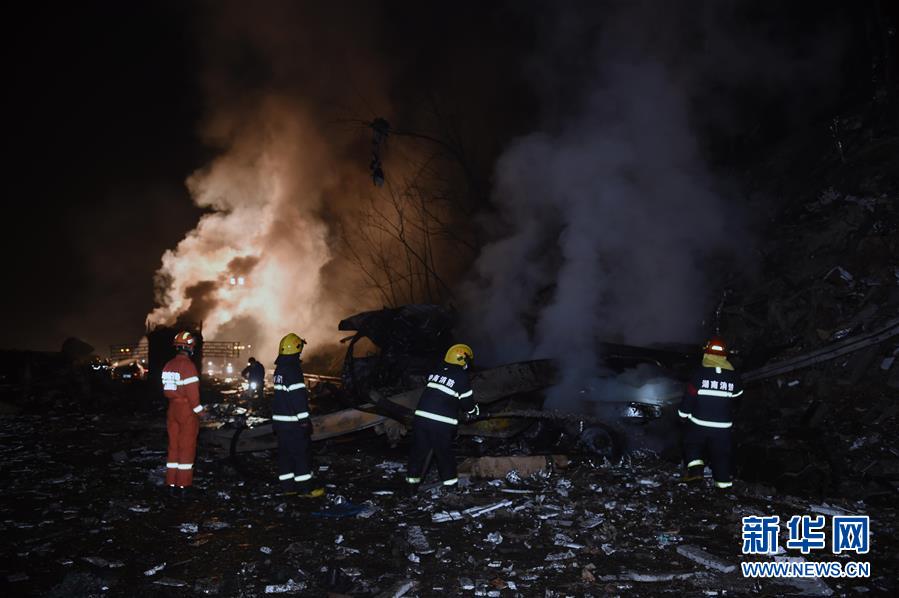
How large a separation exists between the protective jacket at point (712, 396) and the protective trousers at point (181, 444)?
516 centimetres

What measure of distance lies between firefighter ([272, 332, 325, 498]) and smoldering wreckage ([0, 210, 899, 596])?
231 mm

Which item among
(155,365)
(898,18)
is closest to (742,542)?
(898,18)

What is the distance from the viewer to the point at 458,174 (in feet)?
65.1

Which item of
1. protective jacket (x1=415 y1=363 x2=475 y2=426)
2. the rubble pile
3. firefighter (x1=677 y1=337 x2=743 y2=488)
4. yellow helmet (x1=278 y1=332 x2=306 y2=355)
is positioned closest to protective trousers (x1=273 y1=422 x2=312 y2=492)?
yellow helmet (x1=278 y1=332 x2=306 y2=355)

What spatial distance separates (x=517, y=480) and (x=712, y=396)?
2.21 m

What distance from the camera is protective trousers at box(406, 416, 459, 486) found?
5.89m

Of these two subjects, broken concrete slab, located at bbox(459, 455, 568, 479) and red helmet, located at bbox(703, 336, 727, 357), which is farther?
broken concrete slab, located at bbox(459, 455, 568, 479)

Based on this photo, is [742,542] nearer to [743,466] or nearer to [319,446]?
[743,466]

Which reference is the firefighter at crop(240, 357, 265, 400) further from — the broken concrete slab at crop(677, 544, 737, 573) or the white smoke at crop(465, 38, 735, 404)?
the broken concrete slab at crop(677, 544, 737, 573)

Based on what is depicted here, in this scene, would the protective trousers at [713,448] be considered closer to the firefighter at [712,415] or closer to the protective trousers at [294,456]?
the firefighter at [712,415]

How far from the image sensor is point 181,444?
5.99m

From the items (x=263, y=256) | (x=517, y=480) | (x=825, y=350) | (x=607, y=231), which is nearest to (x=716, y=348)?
(x=825, y=350)

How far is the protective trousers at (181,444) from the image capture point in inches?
233

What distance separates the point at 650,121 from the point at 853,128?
4.01 metres
